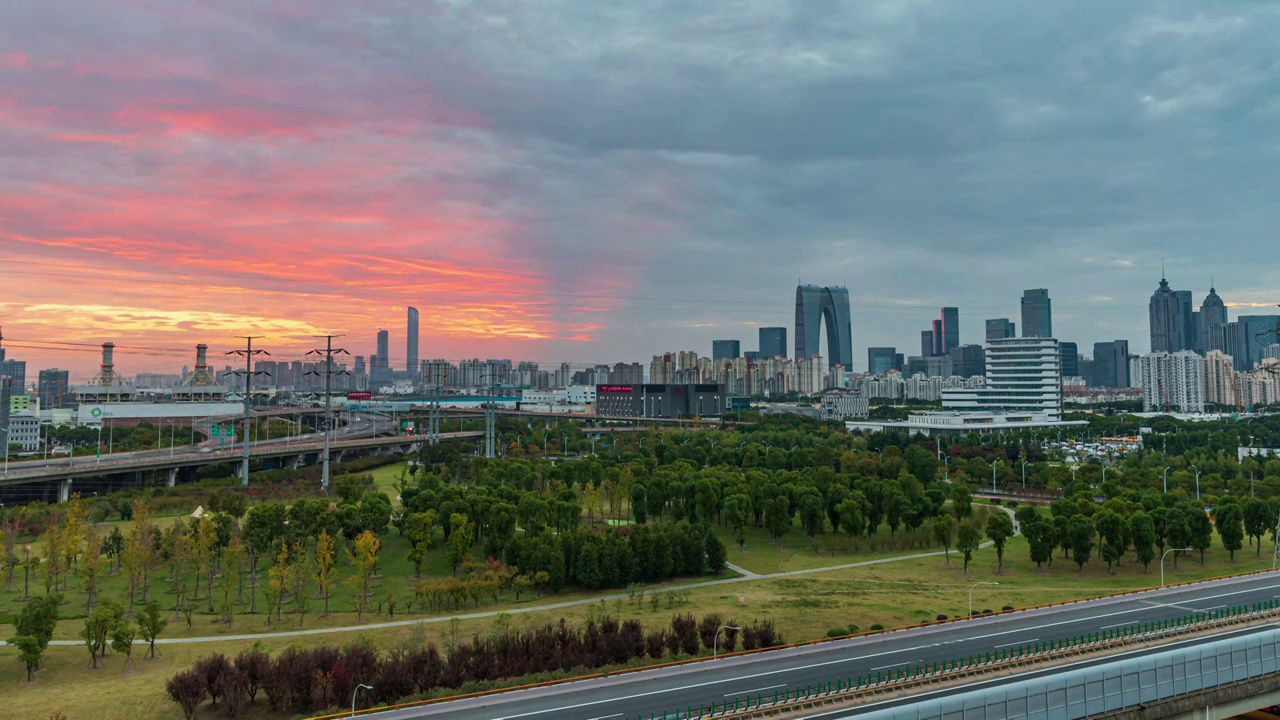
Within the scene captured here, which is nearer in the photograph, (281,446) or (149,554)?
(149,554)

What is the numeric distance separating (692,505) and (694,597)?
30.5m

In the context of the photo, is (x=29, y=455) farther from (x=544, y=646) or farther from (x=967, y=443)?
(x=967, y=443)

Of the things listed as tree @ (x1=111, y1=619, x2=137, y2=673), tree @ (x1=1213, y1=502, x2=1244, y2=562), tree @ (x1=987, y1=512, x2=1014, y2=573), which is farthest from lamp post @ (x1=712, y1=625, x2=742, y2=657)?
tree @ (x1=1213, y1=502, x2=1244, y2=562)

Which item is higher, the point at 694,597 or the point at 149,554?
the point at 149,554

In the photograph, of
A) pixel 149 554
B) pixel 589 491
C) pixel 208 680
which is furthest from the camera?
pixel 589 491

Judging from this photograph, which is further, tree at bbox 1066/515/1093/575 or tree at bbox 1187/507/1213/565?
tree at bbox 1187/507/1213/565

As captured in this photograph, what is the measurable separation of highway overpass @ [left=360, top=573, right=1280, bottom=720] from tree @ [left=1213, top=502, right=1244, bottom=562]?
58.7 feet

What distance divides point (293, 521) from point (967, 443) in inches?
5280

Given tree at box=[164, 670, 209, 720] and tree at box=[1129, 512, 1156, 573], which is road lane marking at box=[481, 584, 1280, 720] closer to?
tree at box=[164, 670, 209, 720]

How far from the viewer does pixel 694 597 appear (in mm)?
65625

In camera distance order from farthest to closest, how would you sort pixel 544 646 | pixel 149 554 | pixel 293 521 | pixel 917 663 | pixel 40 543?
pixel 40 543 → pixel 293 521 → pixel 149 554 → pixel 544 646 → pixel 917 663

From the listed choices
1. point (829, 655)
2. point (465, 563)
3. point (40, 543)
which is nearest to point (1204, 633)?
point (829, 655)

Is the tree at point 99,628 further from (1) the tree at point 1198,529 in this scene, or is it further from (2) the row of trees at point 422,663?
(1) the tree at point 1198,529

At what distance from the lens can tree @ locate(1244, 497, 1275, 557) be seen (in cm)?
7894
